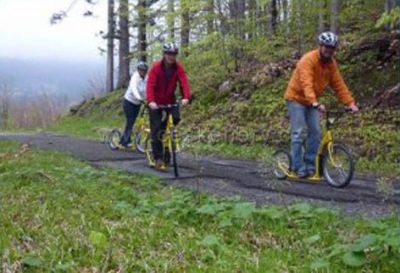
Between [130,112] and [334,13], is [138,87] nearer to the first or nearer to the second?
[130,112]

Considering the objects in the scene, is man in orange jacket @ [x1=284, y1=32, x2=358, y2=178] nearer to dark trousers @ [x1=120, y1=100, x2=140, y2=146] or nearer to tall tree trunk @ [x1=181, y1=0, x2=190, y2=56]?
dark trousers @ [x1=120, y1=100, x2=140, y2=146]

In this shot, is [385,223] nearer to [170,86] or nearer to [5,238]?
[5,238]

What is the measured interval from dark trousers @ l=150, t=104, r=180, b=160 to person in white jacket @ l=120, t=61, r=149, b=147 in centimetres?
302

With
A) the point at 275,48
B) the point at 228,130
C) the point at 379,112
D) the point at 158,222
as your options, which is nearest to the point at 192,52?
the point at 275,48

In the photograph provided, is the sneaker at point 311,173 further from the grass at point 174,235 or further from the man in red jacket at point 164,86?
the grass at point 174,235

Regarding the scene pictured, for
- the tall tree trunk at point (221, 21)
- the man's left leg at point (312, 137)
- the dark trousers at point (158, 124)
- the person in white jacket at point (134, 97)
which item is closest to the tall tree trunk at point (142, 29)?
the tall tree trunk at point (221, 21)

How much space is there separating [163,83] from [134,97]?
3910mm

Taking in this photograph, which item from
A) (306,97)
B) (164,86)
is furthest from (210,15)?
(306,97)

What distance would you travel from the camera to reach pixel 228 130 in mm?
15547

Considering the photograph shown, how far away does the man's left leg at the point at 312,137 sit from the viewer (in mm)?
8586

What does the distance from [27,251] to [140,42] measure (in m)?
26.1

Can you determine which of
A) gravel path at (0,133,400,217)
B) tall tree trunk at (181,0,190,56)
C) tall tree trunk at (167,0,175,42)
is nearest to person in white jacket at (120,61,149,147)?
gravel path at (0,133,400,217)

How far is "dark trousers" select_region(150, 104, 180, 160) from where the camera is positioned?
32.5ft

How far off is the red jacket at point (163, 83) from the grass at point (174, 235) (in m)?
2.76
